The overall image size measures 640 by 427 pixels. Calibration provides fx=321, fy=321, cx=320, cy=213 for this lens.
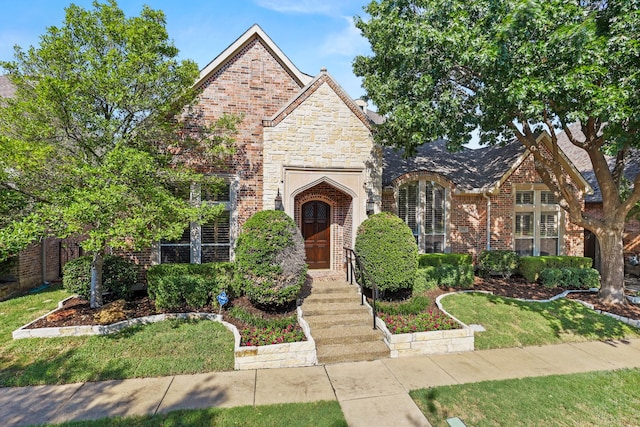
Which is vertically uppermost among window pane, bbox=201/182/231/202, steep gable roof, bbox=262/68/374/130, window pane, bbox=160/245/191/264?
steep gable roof, bbox=262/68/374/130

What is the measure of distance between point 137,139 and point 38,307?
518 cm

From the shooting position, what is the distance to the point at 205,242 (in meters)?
9.51

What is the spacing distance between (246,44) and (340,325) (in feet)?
28.0

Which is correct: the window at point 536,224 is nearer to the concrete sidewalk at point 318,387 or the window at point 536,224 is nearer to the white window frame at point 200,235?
the concrete sidewalk at point 318,387

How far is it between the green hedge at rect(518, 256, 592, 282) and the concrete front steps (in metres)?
6.78

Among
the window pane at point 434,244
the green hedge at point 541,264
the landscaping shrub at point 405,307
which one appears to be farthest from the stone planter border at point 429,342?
the green hedge at point 541,264

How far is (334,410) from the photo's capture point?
4488mm

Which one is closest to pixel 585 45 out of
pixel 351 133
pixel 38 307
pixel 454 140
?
pixel 454 140

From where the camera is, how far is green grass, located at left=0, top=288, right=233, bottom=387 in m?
5.31

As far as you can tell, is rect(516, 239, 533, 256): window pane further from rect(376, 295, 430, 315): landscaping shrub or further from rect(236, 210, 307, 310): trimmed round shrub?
rect(236, 210, 307, 310): trimmed round shrub

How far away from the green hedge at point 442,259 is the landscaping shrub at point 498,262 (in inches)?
28.5

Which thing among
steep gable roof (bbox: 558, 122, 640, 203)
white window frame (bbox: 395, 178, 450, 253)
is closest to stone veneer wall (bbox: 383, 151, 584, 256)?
white window frame (bbox: 395, 178, 450, 253)

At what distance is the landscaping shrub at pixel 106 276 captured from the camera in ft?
26.1

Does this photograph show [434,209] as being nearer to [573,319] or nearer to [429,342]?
[573,319]
